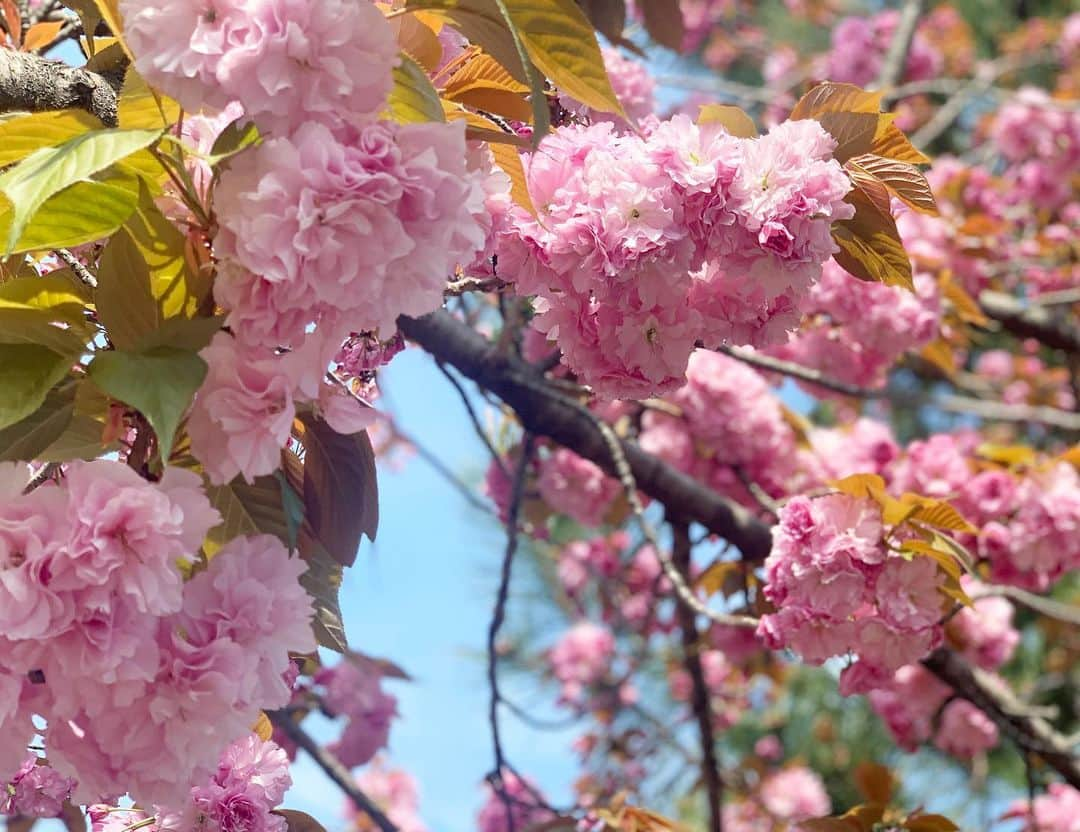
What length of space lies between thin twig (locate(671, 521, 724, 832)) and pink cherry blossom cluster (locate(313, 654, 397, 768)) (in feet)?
1.90

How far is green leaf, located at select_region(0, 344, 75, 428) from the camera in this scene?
58cm

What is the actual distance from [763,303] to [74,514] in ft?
1.73

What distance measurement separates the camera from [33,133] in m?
0.64

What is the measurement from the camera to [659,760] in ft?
13.0

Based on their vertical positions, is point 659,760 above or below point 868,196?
above

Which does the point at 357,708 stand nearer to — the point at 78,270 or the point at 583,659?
the point at 78,270

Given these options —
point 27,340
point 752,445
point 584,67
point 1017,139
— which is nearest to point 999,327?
point 752,445

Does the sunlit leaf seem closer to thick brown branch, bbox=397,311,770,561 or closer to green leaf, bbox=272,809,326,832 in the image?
thick brown branch, bbox=397,311,770,561

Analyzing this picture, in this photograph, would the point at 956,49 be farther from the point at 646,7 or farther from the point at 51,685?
the point at 51,685

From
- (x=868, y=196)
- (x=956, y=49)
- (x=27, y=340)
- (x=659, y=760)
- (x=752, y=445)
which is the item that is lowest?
(x=27, y=340)

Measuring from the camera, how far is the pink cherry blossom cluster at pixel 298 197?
57cm

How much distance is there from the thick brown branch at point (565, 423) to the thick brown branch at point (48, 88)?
0.56m

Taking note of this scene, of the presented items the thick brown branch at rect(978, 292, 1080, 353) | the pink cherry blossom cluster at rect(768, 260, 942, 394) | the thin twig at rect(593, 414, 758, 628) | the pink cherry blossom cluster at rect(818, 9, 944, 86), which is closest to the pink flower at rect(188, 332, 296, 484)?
the thin twig at rect(593, 414, 758, 628)

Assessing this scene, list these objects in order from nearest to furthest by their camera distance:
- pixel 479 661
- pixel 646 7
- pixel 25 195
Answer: pixel 25 195
pixel 646 7
pixel 479 661
